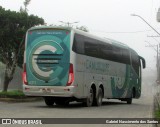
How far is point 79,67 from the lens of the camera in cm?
2219

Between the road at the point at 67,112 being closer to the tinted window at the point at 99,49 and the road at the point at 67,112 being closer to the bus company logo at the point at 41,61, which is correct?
the bus company logo at the point at 41,61

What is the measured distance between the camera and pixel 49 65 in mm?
21703

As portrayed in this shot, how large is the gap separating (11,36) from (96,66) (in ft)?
34.0

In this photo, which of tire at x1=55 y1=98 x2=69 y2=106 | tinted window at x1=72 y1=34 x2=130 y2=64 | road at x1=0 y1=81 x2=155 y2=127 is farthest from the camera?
tire at x1=55 y1=98 x2=69 y2=106

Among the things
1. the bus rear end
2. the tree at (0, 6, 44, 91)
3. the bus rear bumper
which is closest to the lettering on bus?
the bus rear end

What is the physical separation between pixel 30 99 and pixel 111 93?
5.46m

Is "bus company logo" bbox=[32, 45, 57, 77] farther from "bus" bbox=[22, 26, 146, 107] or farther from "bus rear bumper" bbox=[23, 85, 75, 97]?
"bus rear bumper" bbox=[23, 85, 75, 97]

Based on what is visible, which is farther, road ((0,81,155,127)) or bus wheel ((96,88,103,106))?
bus wheel ((96,88,103,106))

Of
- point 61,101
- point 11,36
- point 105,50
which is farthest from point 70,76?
point 11,36

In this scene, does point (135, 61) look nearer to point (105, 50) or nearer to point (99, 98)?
point (105, 50)

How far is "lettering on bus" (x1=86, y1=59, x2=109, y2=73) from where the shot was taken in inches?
922

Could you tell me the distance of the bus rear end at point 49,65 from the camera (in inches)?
846

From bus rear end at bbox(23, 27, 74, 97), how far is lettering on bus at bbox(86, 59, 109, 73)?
1.97 meters

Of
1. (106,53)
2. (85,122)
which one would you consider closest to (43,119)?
(85,122)
